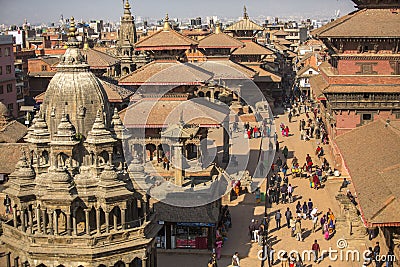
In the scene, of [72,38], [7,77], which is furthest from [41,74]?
[72,38]

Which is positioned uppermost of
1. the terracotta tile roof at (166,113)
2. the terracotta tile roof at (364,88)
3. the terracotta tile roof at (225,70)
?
the terracotta tile roof at (225,70)

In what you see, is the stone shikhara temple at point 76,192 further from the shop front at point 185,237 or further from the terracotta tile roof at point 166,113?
the terracotta tile roof at point 166,113

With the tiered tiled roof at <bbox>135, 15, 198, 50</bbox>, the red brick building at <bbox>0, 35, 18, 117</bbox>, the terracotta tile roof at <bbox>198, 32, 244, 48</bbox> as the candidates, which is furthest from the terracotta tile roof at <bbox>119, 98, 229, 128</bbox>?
the red brick building at <bbox>0, 35, 18, 117</bbox>

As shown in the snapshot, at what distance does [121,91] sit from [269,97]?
87.5 ft

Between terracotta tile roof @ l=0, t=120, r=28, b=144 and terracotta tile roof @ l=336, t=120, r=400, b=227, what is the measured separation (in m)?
21.2

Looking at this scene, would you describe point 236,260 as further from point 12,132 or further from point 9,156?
point 12,132

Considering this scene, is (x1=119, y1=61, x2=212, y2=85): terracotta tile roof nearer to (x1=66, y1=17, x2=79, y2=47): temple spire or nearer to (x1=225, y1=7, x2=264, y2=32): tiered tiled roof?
(x1=66, y1=17, x2=79, y2=47): temple spire

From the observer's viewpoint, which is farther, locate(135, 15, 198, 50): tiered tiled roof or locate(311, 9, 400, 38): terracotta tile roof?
locate(135, 15, 198, 50): tiered tiled roof

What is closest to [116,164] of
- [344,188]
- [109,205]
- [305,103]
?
[109,205]

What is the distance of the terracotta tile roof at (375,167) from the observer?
20.9m

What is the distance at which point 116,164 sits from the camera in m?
24.4

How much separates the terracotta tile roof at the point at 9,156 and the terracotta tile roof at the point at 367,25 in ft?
63.7

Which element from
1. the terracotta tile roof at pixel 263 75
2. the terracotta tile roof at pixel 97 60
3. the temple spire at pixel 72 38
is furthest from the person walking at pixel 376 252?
the terracotta tile roof at pixel 263 75

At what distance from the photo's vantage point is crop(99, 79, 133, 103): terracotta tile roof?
143 ft
